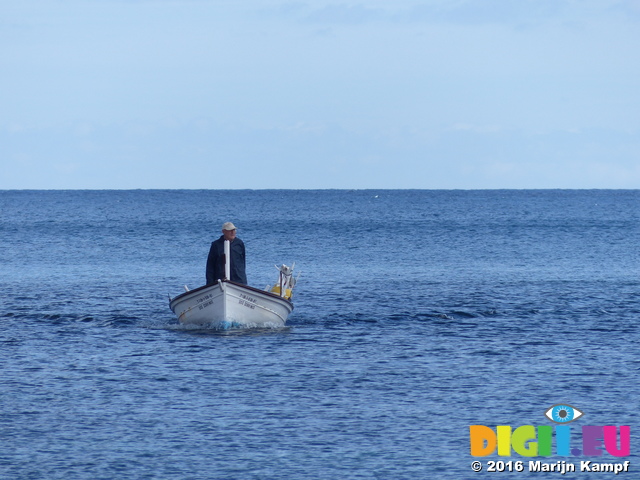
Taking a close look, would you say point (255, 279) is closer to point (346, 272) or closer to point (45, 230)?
point (346, 272)

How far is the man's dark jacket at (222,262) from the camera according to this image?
86.9ft

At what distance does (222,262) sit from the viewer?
26.7 m

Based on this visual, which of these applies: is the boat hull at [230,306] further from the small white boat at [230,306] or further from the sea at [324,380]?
the sea at [324,380]

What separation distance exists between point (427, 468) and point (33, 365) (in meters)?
10.8

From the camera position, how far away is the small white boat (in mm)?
26641

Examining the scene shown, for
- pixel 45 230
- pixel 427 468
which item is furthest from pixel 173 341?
pixel 45 230
